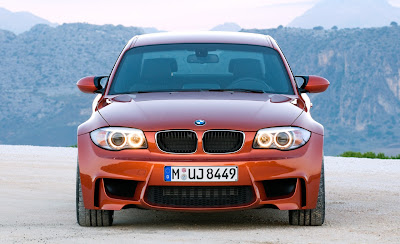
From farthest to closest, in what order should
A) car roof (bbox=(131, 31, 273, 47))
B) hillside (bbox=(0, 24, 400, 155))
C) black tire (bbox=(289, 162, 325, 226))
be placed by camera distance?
hillside (bbox=(0, 24, 400, 155))
car roof (bbox=(131, 31, 273, 47))
black tire (bbox=(289, 162, 325, 226))

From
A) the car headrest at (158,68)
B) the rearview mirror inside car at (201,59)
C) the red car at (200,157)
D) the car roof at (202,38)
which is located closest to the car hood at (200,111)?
the red car at (200,157)

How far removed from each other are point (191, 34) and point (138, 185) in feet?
7.97

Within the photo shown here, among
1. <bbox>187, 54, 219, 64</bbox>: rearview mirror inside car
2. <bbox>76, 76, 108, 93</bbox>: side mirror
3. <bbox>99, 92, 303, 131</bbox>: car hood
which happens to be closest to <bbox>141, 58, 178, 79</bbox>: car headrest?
<bbox>187, 54, 219, 64</bbox>: rearview mirror inside car

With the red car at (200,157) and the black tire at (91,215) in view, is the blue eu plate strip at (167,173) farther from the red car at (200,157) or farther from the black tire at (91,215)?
the black tire at (91,215)

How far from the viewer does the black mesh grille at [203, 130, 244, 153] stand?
5848 millimetres

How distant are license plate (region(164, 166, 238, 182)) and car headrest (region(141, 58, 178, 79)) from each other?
1.64 metres

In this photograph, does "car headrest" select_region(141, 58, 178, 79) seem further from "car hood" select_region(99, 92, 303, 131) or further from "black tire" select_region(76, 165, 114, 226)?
"black tire" select_region(76, 165, 114, 226)

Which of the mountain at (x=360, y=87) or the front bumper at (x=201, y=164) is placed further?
the mountain at (x=360, y=87)

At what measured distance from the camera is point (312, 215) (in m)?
6.29

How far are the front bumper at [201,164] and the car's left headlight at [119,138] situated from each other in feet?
0.14

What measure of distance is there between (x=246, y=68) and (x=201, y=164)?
184cm

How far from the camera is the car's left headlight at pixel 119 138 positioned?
5.88m

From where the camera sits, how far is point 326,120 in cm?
15550

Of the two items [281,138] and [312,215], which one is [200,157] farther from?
[312,215]
